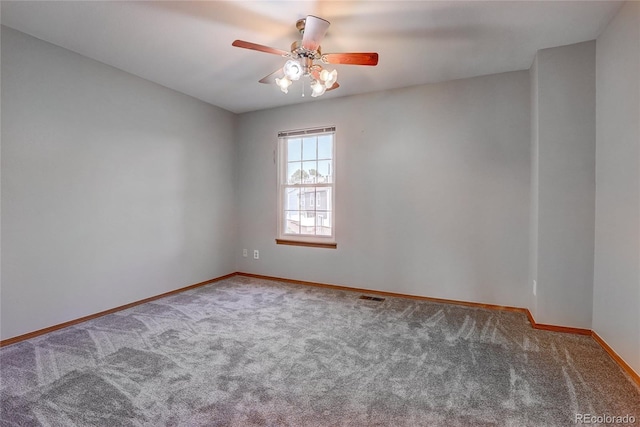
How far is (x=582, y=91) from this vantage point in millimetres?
2564

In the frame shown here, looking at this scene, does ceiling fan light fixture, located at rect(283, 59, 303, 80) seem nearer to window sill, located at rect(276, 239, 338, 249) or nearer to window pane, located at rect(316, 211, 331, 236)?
window pane, located at rect(316, 211, 331, 236)

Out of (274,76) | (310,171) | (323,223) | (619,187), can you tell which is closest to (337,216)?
(323,223)

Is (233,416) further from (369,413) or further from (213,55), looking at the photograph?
(213,55)

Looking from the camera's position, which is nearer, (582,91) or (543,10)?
(543,10)

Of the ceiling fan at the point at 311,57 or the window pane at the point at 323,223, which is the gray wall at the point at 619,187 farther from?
the window pane at the point at 323,223

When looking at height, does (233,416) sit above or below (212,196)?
below

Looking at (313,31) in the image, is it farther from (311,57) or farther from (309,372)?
(309,372)

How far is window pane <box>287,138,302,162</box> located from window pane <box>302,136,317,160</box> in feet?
0.23

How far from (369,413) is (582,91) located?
3.08 m

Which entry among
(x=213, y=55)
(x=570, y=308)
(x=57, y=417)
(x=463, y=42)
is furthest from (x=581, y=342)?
(x=213, y=55)


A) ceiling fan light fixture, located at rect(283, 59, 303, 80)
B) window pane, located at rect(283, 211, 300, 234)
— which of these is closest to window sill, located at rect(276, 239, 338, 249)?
window pane, located at rect(283, 211, 300, 234)

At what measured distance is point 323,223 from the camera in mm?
4168

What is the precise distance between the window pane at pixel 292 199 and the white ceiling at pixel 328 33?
1648 millimetres

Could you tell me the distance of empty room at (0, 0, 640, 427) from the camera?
1.86 m
